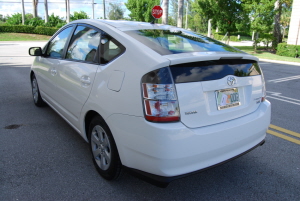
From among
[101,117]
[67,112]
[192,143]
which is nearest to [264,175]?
[192,143]

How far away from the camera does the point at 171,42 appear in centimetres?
279

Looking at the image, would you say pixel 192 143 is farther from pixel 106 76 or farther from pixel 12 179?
→ pixel 12 179

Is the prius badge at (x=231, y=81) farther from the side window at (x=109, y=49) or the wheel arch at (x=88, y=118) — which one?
the wheel arch at (x=88, y=118)

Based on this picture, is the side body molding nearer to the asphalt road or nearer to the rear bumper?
the rear bumper

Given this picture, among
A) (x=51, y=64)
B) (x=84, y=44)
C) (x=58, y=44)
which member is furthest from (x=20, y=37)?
(x=84, y=44)

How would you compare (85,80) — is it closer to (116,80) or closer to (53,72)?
(116,80)

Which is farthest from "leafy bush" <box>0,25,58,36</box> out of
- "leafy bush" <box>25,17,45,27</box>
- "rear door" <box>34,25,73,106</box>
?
"rear door" <box>34,25,73,106</box>

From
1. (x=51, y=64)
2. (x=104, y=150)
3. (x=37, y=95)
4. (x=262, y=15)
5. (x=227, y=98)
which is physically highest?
(x=262, y=15)

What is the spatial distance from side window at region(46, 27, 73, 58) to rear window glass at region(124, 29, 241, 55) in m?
1.45

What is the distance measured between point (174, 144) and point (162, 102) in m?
0.35

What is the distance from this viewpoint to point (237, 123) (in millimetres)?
2473

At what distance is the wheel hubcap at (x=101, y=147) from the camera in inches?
107

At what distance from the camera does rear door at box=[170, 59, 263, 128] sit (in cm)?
219

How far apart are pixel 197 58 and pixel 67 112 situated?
203cm
